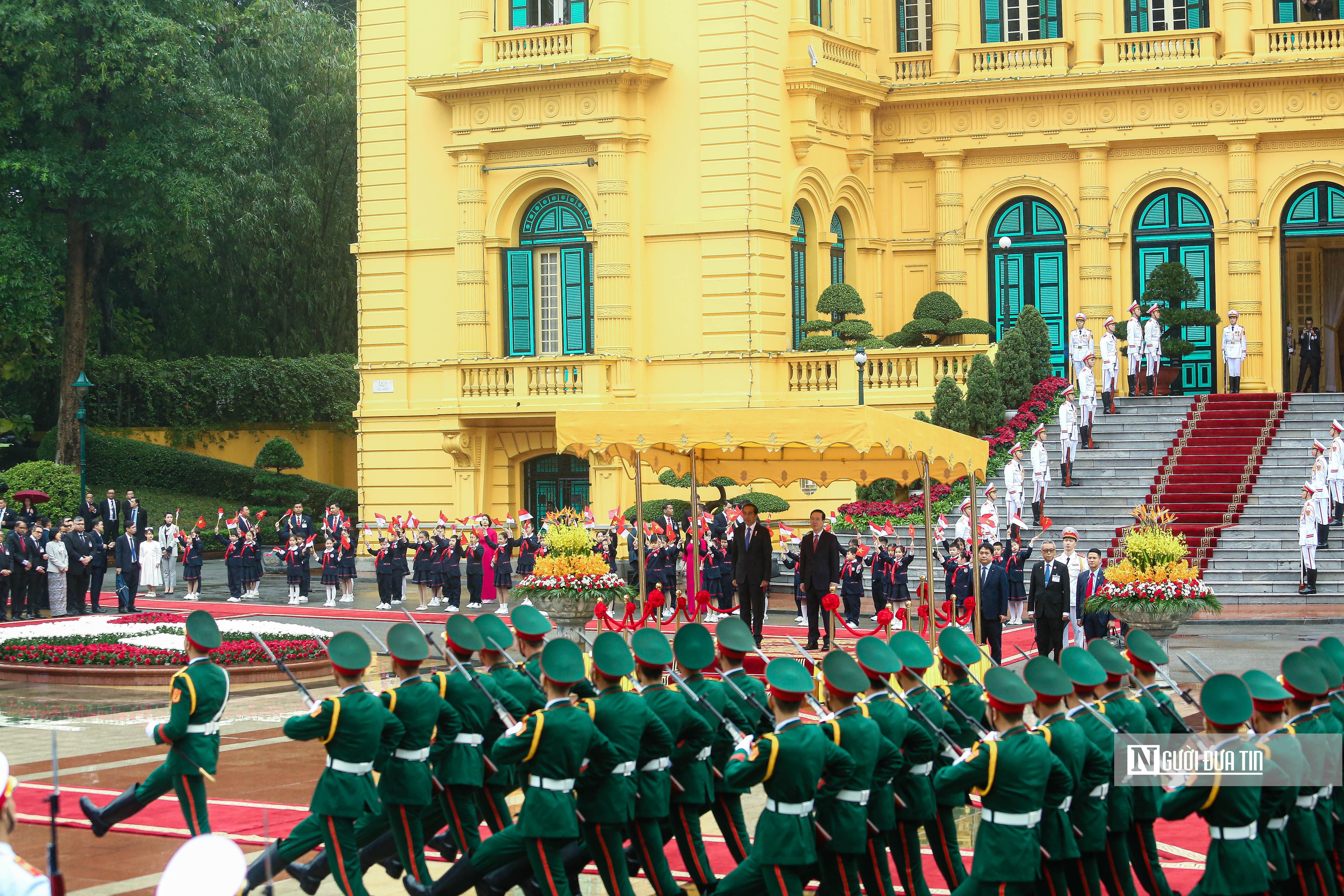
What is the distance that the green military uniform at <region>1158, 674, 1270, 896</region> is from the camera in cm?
873

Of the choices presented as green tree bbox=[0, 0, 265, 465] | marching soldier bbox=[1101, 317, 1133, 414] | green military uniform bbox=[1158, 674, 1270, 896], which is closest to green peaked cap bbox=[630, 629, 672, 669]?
green military uniform bbox=[1158, 674, 1270, 896]

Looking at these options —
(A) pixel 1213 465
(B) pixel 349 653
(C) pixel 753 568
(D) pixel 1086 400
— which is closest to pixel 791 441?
(C) pixel 753 568

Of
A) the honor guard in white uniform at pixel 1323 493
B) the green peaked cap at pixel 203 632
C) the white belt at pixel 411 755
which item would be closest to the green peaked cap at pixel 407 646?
the white belt at pixel 411 755

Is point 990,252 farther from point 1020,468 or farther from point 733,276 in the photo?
point 1020,468

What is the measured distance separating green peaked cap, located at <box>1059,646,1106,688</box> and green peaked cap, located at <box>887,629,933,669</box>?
104 centimetres

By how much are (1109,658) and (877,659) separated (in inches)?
59.5

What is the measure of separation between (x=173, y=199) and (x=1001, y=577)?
2472cm

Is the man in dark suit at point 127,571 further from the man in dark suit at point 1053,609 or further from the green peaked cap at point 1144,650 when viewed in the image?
the green peaked cap at point 1144,650

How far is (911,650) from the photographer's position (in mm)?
10969

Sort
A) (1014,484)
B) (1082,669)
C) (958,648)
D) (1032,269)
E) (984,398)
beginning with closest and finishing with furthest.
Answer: (1082,669) → (958,648) → (1014,484) → (984,398) → (1032,269)

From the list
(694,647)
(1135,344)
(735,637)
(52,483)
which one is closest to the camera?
(694,647)

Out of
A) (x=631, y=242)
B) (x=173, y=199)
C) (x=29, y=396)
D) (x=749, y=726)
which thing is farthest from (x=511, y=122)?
(x=749, y=726)

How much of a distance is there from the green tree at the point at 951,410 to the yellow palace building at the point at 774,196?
1.11 metres

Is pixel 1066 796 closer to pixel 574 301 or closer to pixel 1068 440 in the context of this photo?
pixel 1068 440
